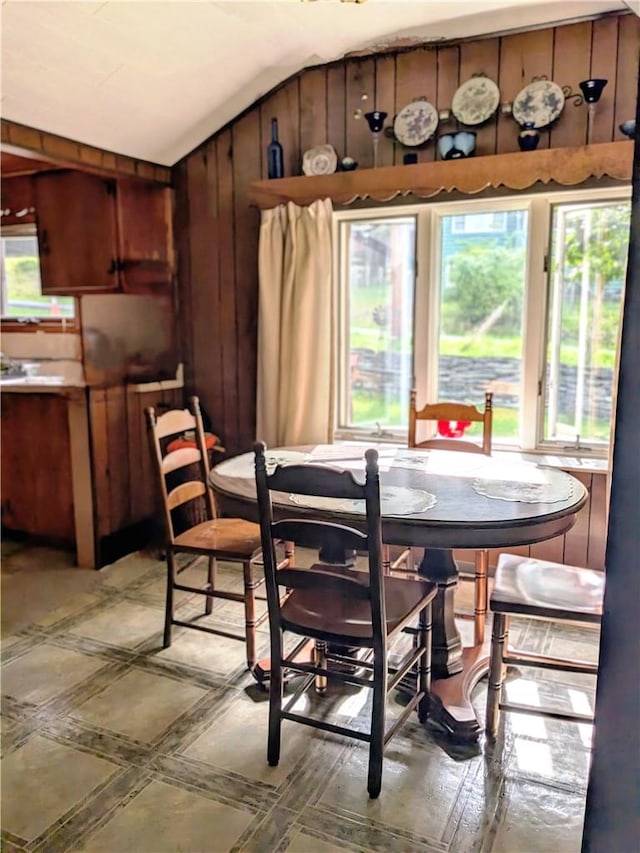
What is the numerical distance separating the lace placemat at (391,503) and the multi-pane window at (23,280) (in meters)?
3.05

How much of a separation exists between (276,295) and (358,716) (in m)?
2.34

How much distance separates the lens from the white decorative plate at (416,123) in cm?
333

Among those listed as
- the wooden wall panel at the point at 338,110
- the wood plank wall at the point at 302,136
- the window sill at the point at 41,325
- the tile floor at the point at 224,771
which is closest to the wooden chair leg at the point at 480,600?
the tile floor at the point at 224,771

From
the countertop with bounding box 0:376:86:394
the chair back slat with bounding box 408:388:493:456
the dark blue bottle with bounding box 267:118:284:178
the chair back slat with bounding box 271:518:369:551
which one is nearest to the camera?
the chair back slat with bounding box 271:518:369:551

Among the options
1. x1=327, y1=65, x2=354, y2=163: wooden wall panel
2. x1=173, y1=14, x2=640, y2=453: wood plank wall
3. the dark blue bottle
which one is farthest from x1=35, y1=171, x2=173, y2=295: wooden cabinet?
x1=327, y1=65, x2=354, y2=163: wooden wall panel

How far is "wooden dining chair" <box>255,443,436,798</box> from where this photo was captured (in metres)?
1.72

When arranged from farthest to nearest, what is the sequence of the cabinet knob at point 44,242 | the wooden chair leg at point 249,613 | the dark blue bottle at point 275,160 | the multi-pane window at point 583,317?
the cabinet knob at point 44,242
the dark blue bottle at point 275,160
the multi-pane window at point 583,317
the wooden chair leg at point 249,613

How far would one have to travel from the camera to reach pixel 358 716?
221 centimetres

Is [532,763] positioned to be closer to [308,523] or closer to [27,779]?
[308,523]

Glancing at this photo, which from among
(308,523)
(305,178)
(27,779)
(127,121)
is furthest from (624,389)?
(127,121)

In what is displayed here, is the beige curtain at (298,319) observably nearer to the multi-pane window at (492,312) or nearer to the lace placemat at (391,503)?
the multi-pane window at (492,312)

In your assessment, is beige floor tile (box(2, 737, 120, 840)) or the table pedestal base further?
the table pedestal base

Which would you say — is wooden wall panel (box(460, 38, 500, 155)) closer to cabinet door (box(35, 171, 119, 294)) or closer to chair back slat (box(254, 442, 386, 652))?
cabinet door (box(35, 171, 119, 294))

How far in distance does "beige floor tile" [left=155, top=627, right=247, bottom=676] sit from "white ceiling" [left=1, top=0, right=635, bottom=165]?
250 centimetres
